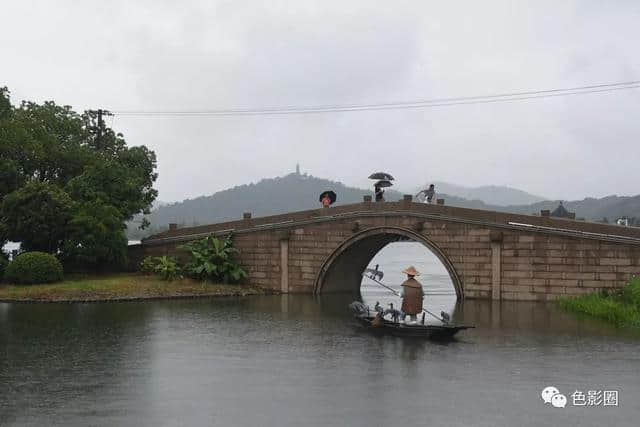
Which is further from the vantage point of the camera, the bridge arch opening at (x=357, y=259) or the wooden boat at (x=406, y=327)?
the bridge arch opening at (x=357, y=259)

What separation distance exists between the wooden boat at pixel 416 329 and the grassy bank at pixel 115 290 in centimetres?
1424

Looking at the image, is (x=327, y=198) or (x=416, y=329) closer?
(x=416, y=329)

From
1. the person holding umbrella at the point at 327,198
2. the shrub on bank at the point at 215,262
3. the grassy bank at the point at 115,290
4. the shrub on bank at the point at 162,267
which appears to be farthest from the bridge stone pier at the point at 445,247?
the grassy bank at the point at 115,290

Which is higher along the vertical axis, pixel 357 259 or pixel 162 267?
pixel 357 259

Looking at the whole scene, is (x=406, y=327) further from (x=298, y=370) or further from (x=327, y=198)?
(x=327, y=198)

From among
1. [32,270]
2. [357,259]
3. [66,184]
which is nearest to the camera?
[32,270]

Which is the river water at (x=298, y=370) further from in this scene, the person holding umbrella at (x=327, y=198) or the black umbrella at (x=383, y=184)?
the person holding umbrella at (x=327, y=198)

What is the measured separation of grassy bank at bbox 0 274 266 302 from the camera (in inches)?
1389

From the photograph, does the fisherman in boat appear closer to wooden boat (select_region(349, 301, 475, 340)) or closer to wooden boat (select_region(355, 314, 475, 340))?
wooden boat (select_region(349, 301, 475, 340))

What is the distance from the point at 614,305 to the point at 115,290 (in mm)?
24105

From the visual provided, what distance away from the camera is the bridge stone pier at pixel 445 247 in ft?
104

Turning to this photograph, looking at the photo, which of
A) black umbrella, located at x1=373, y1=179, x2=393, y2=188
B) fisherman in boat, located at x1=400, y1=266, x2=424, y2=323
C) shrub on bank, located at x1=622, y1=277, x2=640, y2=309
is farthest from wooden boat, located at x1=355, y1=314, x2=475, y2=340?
black umbrella, located at x1=373, y1=179, x2=393, y2=188

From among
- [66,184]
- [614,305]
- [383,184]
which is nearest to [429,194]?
[383,184]

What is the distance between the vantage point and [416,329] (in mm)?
24531
